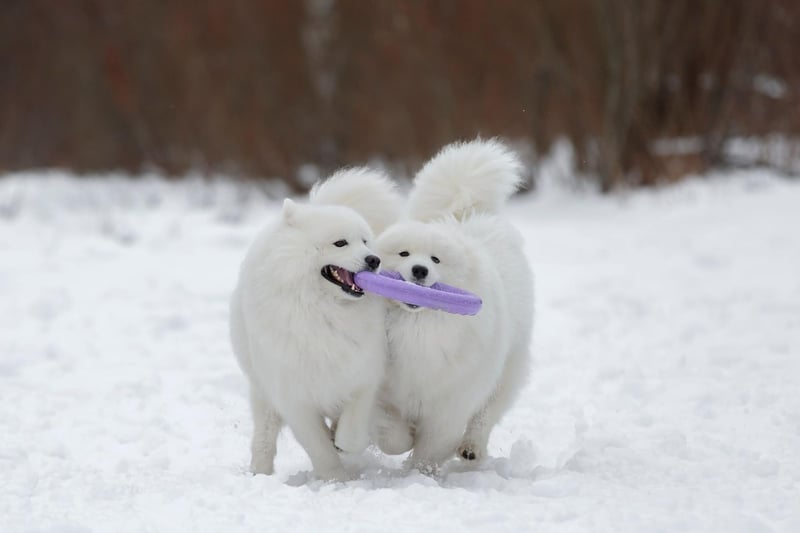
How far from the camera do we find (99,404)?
555 cm

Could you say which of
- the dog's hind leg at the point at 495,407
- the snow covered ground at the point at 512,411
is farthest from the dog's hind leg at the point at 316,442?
the dog's hind leg at the point at 495,407

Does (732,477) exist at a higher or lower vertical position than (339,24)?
lower

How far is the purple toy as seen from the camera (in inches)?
155

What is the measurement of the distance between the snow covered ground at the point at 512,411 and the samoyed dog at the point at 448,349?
0.19m

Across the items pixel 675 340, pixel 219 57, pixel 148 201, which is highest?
pixel 219 57

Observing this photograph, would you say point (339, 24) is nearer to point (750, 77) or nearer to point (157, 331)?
point (750, 77)

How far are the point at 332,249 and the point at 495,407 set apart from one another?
4.19 ft

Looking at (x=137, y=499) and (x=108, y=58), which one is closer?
(x=137, y=499)

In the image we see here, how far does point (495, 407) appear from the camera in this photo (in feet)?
15.5

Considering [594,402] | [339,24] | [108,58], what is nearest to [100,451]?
[594,402]

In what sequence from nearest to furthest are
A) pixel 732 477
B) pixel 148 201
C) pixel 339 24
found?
pixel 732 477 → pixel 148 201 → pixel 339 24

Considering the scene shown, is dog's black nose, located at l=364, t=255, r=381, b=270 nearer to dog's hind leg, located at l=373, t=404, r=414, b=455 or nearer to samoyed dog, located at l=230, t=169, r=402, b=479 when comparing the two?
samoyed dog, located at l=230, t=169, r=402, b=479

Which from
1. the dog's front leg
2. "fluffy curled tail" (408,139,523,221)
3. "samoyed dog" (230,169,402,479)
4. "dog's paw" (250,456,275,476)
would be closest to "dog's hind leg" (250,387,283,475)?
"dog's paw" (250,456,275,476)

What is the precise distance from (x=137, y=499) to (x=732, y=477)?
248 cm
